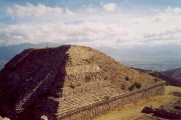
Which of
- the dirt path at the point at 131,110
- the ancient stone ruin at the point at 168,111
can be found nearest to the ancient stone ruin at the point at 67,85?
the dirt path at the point at 131,110

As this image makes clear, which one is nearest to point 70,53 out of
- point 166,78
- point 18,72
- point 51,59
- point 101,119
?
point 51,59

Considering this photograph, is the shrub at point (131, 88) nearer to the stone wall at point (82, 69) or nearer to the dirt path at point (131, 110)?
the dirt path at point (131, 110)

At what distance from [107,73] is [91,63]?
7.50ft

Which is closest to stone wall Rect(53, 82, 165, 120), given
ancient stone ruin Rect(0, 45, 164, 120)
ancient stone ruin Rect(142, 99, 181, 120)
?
ancient stone ruin Rect(0, 45, 164, 120)

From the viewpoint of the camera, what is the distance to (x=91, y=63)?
2806 centimetres

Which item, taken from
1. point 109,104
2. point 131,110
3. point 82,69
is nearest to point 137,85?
point 131,110

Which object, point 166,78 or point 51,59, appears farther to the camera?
point 166,78

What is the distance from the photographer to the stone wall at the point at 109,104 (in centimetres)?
2012

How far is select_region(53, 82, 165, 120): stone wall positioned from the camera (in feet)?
66.0

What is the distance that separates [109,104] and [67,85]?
4656 mm

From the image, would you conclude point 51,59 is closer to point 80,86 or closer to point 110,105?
point 80,86

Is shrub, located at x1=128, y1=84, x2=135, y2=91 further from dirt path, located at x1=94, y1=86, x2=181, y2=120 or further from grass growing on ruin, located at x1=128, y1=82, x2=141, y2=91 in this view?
dirt path, located at x1=94, y1=86, x2=181, y2=120

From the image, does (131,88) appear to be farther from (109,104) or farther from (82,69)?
(82,69)

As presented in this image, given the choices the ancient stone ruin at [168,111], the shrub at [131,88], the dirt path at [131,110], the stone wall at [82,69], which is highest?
the stone wall at [82,69]
